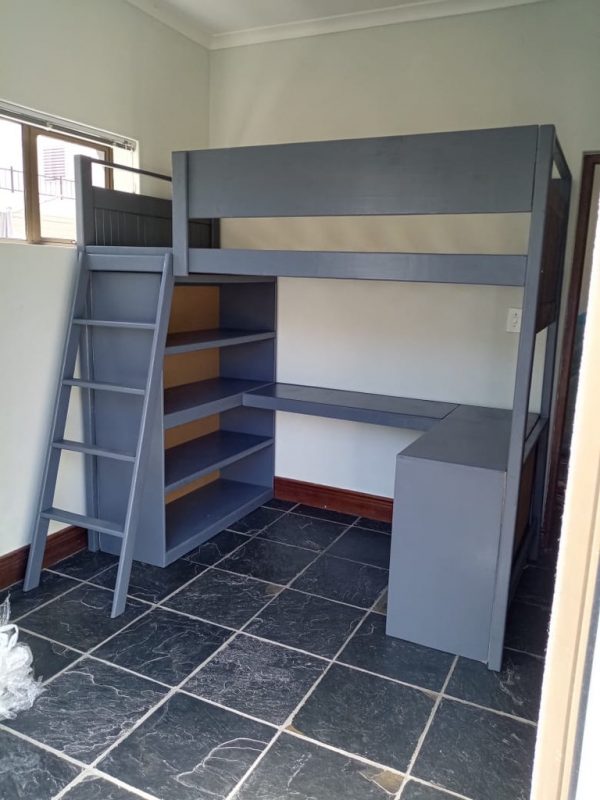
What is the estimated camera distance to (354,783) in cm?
168

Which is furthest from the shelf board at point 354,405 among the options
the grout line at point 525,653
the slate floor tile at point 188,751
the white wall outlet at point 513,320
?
the slate floor tile at point 188,751

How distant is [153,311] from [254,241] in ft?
3.74

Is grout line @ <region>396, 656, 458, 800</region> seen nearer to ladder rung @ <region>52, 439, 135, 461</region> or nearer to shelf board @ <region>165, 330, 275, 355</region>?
ladder rung @ <region>52, 439, 135, 461</region>

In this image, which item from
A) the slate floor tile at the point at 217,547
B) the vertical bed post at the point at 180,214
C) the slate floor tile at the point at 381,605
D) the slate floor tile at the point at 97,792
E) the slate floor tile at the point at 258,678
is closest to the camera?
the slate floor tile at the point at 97,792

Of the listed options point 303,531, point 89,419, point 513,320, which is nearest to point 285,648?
point 303,531

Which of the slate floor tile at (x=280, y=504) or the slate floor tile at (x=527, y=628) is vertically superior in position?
the slate floor tile at (x=527, y=628)

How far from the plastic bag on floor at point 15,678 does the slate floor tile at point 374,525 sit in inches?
73.1

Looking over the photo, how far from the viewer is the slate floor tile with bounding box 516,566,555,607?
2.68 meters

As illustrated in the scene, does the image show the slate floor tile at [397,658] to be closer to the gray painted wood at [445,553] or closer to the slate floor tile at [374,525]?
the gray painted wood at [445,553]

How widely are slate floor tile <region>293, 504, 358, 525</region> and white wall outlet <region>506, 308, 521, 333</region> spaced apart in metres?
1.36

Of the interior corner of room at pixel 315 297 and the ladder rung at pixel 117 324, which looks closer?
the interior corner of room at pixel 315 297

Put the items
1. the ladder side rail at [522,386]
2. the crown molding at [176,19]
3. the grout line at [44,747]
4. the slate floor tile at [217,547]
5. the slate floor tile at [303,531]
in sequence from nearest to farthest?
1. the grout line at [44,747]
2. the ladder side rail at [522,386]
3. the slate floor tile at [217,547]
4. the crown molding at [176,19]
5. the slate floor tile at [303,531]

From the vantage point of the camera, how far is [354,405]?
124 inches

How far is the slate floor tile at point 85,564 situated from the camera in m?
2.77
